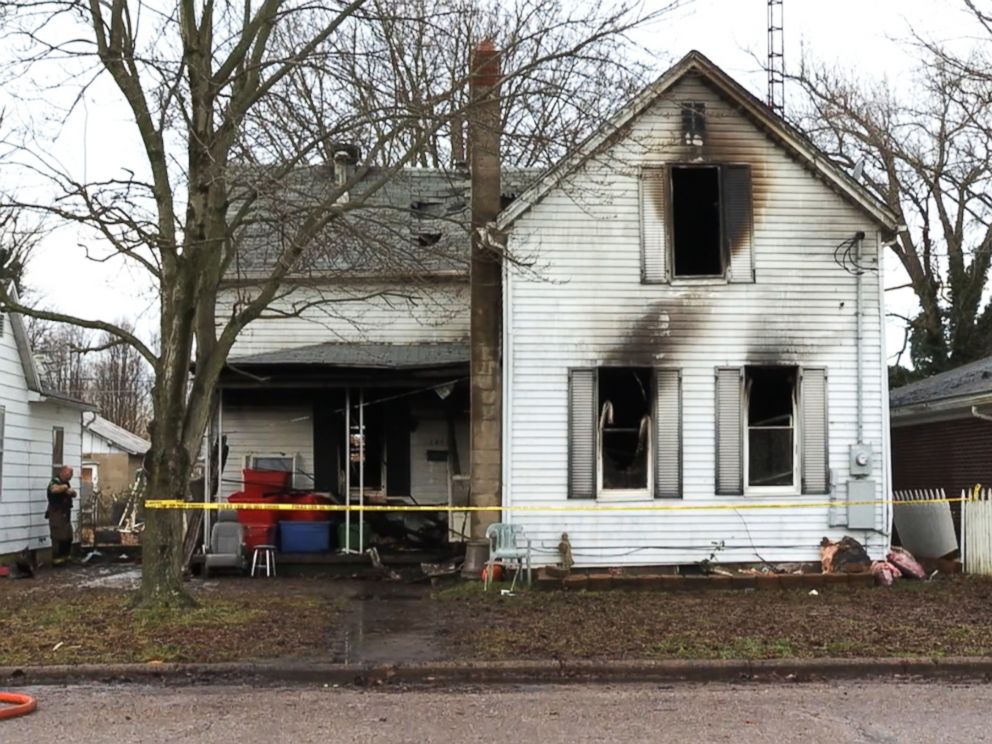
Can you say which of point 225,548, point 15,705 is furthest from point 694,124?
point 15,705

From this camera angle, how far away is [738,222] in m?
14.4

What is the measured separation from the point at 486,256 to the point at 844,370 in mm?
5307

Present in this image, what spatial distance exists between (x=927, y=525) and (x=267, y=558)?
9.83m

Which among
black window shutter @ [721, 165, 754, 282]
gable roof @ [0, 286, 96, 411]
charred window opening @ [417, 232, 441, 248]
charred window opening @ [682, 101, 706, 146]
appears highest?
charred window opening @ [682, 101, 706, 146]

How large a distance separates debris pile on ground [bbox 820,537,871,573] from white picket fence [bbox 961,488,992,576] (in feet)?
5.43

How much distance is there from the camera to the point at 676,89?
14.5m

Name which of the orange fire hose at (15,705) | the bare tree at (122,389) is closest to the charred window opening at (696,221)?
the orange fire hose at (15,705)

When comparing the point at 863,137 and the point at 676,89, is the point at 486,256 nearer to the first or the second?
the point at 676,89

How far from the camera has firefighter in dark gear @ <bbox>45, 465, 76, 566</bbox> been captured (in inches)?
679

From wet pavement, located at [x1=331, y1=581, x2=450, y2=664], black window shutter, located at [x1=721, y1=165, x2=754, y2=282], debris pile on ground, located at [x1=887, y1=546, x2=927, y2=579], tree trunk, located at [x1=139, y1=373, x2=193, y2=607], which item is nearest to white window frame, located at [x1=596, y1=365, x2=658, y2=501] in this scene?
black window shutter, located at [x1=721, y1=165, x2=754, y2=282]

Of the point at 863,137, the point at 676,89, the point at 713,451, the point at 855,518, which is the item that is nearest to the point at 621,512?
the point at 713,451

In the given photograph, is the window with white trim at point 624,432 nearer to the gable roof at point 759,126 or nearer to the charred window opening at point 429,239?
the gable roof at point 759,126

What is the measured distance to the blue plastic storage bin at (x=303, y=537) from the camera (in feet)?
52.7

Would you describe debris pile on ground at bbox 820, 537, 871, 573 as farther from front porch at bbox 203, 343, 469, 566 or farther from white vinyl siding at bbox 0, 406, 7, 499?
white vinyl siding at bbox 0, 406, 7, 499
